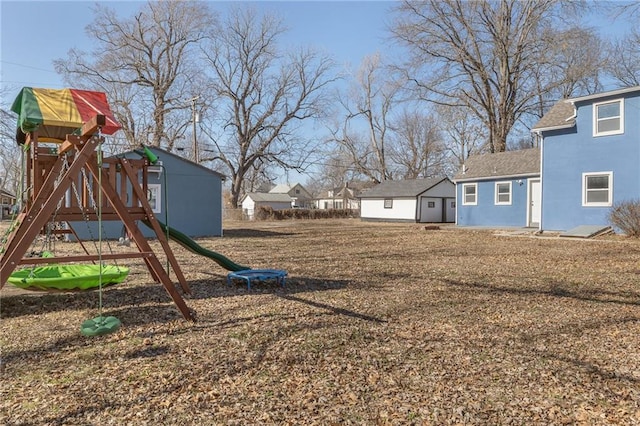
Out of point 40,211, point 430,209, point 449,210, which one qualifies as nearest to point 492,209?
point 430,209

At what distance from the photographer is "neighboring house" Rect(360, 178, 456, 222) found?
3170cm

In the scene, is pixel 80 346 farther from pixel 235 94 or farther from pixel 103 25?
pixel 235 94

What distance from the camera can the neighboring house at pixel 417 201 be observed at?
3170 cm

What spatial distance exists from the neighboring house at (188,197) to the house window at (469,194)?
1341 centimetres

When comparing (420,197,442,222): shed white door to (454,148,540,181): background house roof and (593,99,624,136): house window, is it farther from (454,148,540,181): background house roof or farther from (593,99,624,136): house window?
(593,99,624,136): house window

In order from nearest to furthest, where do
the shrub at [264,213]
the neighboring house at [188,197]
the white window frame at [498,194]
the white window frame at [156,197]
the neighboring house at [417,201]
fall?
the white window frame at [156,197]
the neighboring house at [188,197]
the white window frame at [498,194]
the neighboring house at [417,201]
the shrub at [264,213]

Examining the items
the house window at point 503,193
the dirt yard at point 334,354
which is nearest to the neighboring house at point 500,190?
the house window at point 503,193

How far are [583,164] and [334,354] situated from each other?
15561 millimetres

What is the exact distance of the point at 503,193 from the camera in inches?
871

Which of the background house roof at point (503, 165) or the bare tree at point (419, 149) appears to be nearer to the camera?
the background house roof at point (503, 165)

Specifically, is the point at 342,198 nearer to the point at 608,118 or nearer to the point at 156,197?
the point at 156,197

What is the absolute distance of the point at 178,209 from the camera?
17.6 metres

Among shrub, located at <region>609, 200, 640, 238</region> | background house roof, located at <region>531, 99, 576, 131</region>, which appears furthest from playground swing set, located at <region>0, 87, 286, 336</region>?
background house roof, located at <region>531, 99, 576, 131</region>

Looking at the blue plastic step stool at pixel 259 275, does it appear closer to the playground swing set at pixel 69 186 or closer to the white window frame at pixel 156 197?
the playground swing set at pixel 69 186
